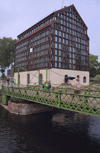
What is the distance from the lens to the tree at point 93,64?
75531 mm

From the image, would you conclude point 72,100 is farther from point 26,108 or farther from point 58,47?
point 58,47

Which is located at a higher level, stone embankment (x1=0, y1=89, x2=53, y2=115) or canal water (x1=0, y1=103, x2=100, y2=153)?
stone embankment (x1=0, y1=89, x2=53, y2=115)

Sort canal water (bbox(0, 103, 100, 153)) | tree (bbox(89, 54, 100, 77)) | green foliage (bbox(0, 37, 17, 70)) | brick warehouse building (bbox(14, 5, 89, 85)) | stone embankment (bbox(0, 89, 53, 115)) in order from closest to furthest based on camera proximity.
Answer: canal water (bbox(0, 103, 100, 153))
stone embankment (bbox(0, 89, 53, 115))
brick warehouse building (bbox(14, 5, 89, 85))
green foliage (bbox(0, 37, 17, 70))
tree (bbox(89, 54, 100, 77))

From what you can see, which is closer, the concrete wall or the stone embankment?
the stone embankment

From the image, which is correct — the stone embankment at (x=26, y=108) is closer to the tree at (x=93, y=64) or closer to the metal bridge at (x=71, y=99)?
the metal bridge at (x=71, y=99)

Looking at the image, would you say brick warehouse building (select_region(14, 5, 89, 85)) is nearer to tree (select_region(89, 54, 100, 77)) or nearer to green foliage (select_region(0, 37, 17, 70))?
green foliage (select_region(0, 37, 17, 70))

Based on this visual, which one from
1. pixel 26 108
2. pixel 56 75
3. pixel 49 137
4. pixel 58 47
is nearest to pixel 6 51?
Answer: pixel 58 47

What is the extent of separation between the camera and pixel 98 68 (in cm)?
7775

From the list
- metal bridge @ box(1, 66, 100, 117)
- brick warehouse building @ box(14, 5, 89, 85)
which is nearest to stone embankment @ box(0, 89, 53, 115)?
metal bridge @ box(1, 66, 100, 117)

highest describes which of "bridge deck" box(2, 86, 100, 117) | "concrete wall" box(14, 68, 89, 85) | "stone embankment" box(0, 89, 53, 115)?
"concrete wall" box(14, 68, 89, 85)

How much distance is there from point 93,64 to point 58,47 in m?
38.1

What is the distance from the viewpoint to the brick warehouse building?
44062mm

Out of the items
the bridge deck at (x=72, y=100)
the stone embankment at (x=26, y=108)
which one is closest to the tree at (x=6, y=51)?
the stone embankment at (x=26, y=108)

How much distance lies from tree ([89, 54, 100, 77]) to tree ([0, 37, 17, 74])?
1608 inches
